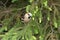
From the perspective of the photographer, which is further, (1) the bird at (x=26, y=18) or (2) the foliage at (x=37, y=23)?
(1) the bird at (x=26, y=18)

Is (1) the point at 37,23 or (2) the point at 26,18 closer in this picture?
(1) the point at 37,23

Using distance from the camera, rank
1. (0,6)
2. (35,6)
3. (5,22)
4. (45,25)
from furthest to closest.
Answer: (0,6), (5,22), (45,25), (35,6)

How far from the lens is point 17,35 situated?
3.07 m

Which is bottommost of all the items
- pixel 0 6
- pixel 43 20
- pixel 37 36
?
pixel 37 36

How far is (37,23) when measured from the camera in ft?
10.3

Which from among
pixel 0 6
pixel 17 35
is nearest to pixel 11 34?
pixel 17 35

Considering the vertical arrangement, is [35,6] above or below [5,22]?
above

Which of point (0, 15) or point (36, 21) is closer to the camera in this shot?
point (36, 21)

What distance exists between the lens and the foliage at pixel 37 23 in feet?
9.95

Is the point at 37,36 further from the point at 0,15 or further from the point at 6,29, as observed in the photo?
the point at 0,15

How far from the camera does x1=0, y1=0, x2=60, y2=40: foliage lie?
303 cm

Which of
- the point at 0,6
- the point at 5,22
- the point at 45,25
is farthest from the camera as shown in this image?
the point at 0,6

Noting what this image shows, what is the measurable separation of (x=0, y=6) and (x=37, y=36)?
1126mm

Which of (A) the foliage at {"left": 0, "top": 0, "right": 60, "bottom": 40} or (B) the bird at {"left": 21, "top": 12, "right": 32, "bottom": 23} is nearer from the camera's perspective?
(A) the foliage at {"left": 0, "top": 0, "right": 60, "bottom": 40}
